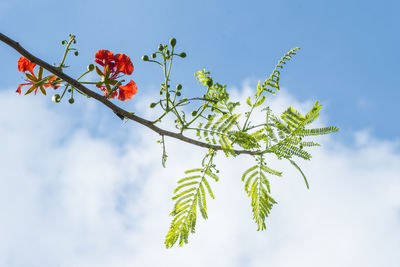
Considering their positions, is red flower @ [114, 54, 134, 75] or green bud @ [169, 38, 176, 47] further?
red flower @ [114, 54, 134, 75]

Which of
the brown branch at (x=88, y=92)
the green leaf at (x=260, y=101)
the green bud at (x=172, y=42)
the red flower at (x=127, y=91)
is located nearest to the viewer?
the brown branch at (x=88, y=92)

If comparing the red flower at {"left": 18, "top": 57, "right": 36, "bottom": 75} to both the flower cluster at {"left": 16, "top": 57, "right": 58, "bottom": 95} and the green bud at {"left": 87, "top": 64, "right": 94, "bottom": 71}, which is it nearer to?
the flower cluster at {"left": 16, "top": 57, "right": 58, "bottom": 95}

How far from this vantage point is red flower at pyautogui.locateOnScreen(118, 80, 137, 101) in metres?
2.93

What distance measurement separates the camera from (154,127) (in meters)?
2.11

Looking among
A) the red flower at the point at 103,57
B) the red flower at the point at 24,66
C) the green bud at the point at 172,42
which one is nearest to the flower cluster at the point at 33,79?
the red flower at the point at 24,66

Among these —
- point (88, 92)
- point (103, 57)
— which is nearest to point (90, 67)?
point (88, 92)

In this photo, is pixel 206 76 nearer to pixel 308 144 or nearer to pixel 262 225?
pixel 308 144

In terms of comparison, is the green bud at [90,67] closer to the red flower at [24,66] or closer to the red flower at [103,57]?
the red flower at [103,57]

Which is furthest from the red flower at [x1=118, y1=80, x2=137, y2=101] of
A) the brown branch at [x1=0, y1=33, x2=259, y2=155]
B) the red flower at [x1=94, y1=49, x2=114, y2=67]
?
the brown branch at [x1=0, y1=33, x2=259, y2=155]

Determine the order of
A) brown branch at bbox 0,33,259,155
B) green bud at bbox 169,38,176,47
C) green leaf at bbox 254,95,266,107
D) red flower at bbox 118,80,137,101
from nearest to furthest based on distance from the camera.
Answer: brown branch at bbox 0,33,259,155
green bud at bbox 169,38,176,47
green leaf at bbox 254,95,266,107
red flower at bbox 118,80,137,101

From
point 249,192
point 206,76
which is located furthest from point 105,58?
point 249,192

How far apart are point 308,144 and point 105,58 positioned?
1.54m

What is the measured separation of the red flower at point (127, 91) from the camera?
2934 mm

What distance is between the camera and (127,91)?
2949 mm
